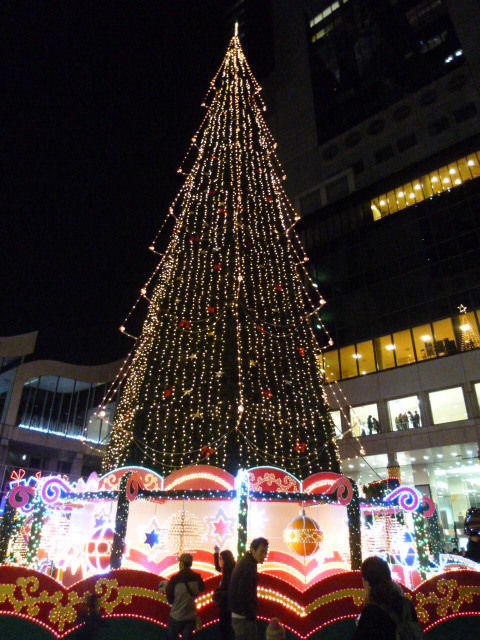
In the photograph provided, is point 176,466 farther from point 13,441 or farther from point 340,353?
point 13,441

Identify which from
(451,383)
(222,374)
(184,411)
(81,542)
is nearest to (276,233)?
(222,374)

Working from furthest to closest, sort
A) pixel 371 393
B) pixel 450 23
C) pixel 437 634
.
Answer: pixel 450 23 → pixel 371 393 → pixel 437 634

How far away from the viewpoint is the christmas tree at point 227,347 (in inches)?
428

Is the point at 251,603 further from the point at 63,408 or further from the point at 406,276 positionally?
the point at 63,408

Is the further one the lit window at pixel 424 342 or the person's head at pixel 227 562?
the lit window at pixel 424 342

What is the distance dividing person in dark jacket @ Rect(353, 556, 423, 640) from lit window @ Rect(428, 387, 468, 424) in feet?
64.9

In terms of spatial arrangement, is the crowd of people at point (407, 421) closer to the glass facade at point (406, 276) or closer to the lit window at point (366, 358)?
the glass facade at point (406, 276)

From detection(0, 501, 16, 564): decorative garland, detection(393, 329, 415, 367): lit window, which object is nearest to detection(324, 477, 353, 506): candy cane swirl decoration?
detection(0, 501, 16, 564): decorative garland

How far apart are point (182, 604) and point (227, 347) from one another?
22.1 feet

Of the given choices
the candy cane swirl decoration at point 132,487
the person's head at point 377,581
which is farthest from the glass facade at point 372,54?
the person's head at point 377,581

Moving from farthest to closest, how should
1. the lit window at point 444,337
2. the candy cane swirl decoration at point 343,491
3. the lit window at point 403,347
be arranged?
the lit window at point 403,347, the lit window at point 444,337, the candy cane swirl decoration at point 343,491

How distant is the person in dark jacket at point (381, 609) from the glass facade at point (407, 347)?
20765 millimetres

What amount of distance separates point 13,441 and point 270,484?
2392cm

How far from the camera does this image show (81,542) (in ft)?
35.8
